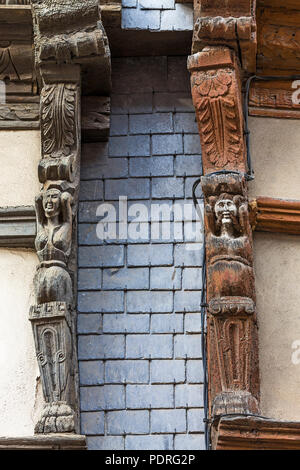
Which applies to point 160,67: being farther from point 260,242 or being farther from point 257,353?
point 257,353

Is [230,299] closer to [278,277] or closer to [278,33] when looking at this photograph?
[278,277]

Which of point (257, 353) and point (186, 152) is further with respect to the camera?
point (186, 152)

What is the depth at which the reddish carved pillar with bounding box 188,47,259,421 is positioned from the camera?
20.0 ft

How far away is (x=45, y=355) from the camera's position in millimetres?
6105

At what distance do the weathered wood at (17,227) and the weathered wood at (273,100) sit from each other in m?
1.05

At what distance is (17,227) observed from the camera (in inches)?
255

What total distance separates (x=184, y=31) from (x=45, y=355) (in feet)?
5.26

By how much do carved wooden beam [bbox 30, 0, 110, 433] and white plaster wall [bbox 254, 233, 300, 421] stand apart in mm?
747

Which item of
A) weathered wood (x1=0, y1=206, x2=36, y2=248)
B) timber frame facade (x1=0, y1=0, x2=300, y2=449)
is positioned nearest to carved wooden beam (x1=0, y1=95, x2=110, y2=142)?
timber frame facade (x1=0, y1=0, x2=300, y2=449)

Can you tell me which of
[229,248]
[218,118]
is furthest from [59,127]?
[229,248]

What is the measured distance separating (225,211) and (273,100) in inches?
26.3
